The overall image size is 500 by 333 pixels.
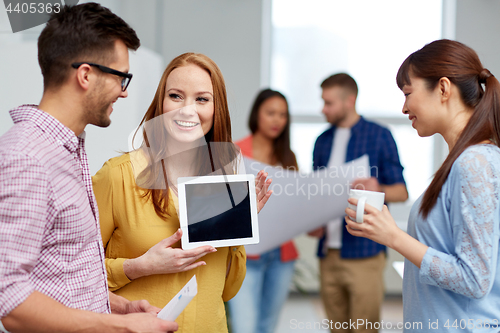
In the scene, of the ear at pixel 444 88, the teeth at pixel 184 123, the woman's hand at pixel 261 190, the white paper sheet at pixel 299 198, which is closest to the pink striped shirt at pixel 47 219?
the teeth at pixel 184 123

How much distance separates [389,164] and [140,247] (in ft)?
4.42

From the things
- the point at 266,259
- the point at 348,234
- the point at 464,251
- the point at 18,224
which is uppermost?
the point at 18,224

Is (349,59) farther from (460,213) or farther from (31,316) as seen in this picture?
(31,316)

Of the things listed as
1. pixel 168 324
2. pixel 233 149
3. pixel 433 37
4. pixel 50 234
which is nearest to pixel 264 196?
pixel 233 149

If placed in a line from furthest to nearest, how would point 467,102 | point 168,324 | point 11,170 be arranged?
point 467,102
point 168,324
point 11,170

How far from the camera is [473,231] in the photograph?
2.62 feet

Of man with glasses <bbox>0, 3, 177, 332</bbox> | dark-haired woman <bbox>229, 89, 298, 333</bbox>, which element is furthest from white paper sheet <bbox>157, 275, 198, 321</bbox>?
dark-haired woman <bbox>229, 89, 298, 333</bbox>

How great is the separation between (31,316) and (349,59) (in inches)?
110

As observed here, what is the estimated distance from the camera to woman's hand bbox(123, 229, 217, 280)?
860 mm

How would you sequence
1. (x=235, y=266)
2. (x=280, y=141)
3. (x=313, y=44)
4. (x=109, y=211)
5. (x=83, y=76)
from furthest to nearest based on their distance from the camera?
(x=313, y=44) < (x=280, y=141) < (x=235, y=266) < (x=109, y=211) < (x=83, y=76)

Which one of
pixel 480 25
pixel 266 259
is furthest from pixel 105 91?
pixel 480 25

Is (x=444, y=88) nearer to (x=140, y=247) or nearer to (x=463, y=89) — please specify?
(x=463, y=89)

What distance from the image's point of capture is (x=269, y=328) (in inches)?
79.0

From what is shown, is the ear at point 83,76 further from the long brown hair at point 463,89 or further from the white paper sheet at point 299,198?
the white paper sheet at point 299,198
